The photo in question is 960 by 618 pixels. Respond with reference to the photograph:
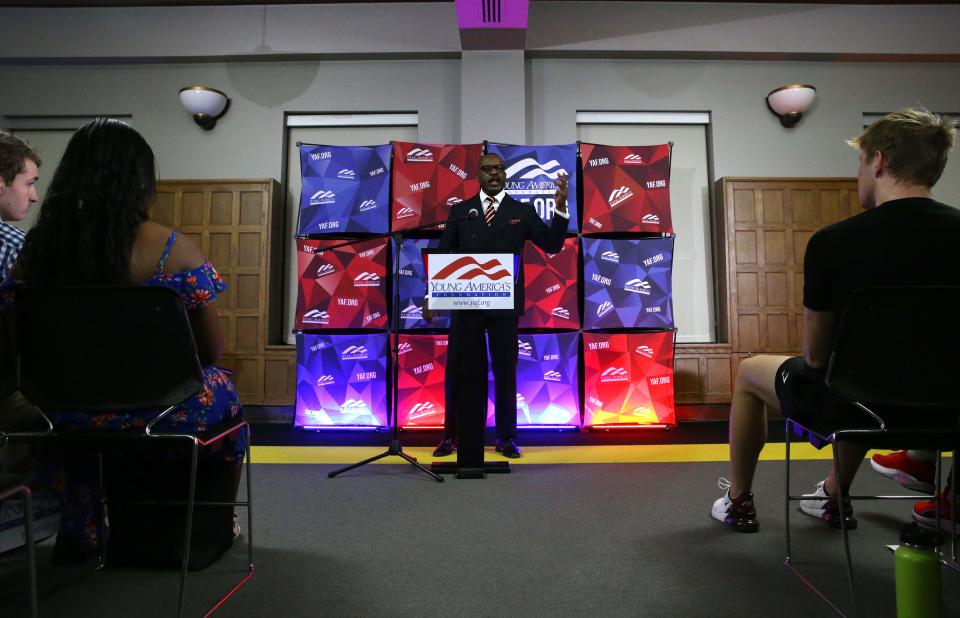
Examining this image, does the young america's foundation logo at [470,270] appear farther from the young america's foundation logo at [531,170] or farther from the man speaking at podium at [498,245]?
the young america's foundation logo at [531,170]

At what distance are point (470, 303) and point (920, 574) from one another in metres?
1.84

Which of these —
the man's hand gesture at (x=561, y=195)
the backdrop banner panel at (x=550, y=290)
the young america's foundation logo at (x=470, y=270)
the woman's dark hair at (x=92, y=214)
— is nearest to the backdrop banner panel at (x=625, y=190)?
the backdrop banner panel at (x=550, y=290)

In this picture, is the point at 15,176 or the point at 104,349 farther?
the point at 15,176

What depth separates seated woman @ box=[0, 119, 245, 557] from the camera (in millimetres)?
1354

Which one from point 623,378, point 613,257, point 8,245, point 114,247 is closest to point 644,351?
point 623,378

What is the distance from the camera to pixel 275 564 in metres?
1.68

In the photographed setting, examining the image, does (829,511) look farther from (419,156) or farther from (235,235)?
(235,235)

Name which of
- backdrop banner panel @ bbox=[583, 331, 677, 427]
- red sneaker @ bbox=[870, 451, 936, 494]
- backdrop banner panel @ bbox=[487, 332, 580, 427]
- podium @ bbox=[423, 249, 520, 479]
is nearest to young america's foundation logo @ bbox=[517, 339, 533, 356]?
backdrop banner panel @ bbox=[487, 332, 580, 427]

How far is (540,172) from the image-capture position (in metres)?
4.12

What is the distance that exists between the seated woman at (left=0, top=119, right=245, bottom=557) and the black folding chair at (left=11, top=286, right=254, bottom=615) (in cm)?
12

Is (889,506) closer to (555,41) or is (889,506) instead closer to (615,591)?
(615,591)

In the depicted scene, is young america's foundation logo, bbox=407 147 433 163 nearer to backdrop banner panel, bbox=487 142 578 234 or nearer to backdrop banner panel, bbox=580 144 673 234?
backdrop banner panel, bbox=487 142 578 234

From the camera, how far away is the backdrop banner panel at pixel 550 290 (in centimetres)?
406

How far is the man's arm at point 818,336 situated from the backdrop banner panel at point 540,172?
273cm
